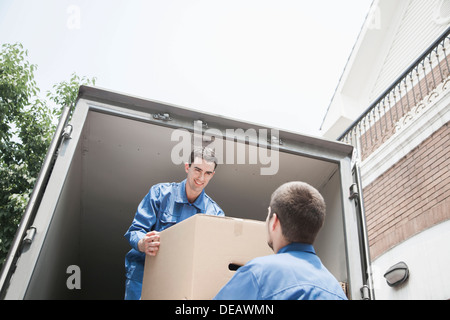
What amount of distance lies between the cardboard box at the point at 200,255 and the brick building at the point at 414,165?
3952mm

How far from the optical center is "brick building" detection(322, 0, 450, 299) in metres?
5.44

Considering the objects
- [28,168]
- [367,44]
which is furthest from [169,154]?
[367,44]

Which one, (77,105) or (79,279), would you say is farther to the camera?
(79,279)

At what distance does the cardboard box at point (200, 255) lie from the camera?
2.00 meters

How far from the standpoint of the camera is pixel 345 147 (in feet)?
9.84

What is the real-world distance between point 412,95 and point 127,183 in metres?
5.59

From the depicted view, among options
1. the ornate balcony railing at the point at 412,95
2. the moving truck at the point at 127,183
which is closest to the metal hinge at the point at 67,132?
the moving truck at the point at 127,183

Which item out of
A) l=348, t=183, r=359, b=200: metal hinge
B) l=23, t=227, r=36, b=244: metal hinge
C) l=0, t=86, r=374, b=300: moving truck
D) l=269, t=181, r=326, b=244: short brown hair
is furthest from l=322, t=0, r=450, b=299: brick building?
l=23, t=227, r=36, b=244: metal hinge

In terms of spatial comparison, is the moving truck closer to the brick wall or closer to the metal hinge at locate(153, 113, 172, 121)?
the metal hinge at locate(153, 113, 172, 121)

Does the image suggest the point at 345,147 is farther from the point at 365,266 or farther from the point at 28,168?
the point at 28,168

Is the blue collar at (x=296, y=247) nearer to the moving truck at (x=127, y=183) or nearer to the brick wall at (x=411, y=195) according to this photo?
the moving truck at (x=127, y=183)

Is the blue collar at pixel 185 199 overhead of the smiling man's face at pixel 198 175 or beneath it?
beneath

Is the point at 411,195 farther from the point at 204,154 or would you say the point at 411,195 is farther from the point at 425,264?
the point at 204,154

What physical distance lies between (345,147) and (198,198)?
3.73 feet
